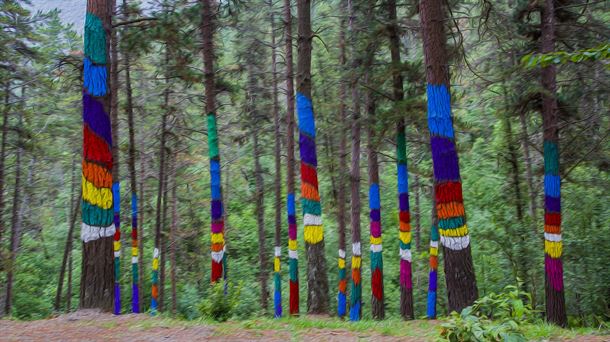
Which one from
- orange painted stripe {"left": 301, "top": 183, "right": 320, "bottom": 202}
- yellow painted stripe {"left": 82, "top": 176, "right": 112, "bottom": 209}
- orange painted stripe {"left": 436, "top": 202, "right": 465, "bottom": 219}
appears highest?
orange painted stripe {"left": 301, "top": 183, "right": 320, "bottom": 202}

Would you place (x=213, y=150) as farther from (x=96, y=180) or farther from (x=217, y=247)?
(x=96, y=180)

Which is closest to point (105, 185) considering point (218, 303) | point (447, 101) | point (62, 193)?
point (218, 303)

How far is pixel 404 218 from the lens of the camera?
1338 centimetres

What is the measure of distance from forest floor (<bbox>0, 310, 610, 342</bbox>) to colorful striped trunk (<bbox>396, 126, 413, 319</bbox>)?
632cm

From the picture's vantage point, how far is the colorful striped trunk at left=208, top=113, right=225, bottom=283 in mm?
12914

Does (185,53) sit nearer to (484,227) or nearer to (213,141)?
(213,141)

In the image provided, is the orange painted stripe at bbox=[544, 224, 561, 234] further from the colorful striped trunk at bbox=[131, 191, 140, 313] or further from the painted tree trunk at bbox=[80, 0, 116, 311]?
the colorful striped trunk at bbox=[131, 191, 140, 313]

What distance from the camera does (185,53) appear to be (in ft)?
48.1

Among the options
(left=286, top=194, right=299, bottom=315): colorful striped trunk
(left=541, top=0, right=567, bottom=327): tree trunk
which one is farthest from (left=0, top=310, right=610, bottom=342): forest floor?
(left=286, top=194, right=299, bottom=315): colorful striped trunk

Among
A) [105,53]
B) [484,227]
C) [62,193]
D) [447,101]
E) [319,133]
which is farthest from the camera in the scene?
[62,193]

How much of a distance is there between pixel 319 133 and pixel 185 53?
8.50 meters

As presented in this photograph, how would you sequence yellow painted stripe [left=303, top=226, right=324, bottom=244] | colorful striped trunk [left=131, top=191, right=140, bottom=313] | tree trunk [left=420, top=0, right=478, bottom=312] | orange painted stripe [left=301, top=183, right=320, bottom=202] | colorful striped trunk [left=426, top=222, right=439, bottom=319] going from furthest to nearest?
colorful striped trunk [left=131, top=191, right=140, bottom=313] < colorful striped trunk [left=426, top=222, right=439, bottom=319] < yellow painted stripe [left=303, top=226, right=324, bottom=244] < orange painted stripe [left=301, top=183, right=320, bottom=202] < tree trunk [left=420, top=0, right=478, bottom=312]

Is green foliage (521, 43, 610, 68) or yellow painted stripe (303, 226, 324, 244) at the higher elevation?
green foliage (521, 43, 610, 68)

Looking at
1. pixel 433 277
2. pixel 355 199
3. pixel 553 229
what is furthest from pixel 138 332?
pixel 433 277
